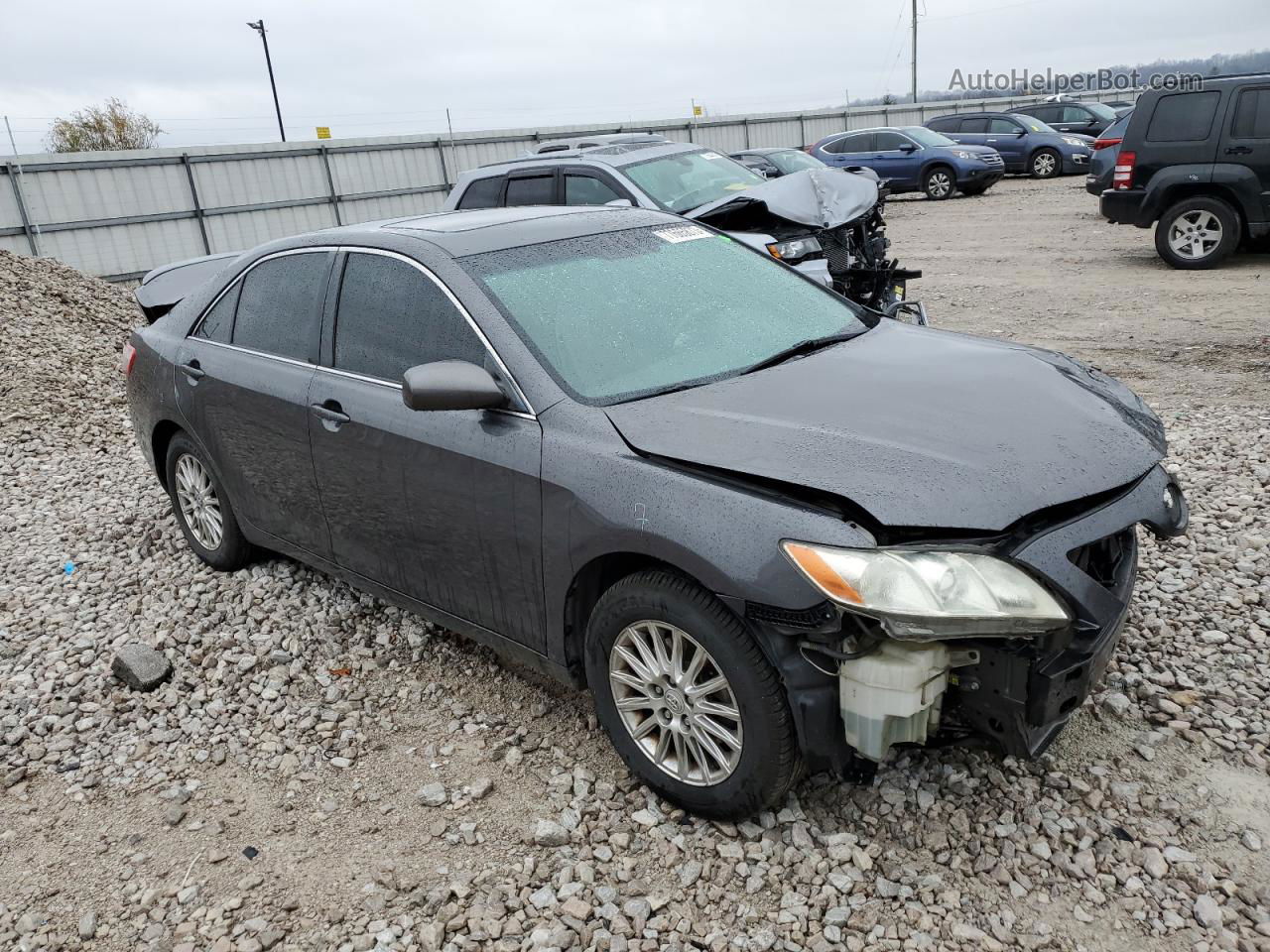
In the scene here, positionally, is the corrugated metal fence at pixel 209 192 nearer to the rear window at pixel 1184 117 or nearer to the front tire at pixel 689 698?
the rear window at pixel 1184 117

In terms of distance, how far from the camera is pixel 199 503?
495 centimetres

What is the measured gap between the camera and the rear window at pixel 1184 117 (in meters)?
10.8

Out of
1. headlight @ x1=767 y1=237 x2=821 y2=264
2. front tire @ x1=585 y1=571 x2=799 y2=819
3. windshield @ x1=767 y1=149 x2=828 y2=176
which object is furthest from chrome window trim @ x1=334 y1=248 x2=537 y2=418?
windshield @ x1=767 y1=149 x2=828 y2=176

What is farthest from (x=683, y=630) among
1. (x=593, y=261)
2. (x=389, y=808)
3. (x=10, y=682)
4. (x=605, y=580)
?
(x=10, y=682)

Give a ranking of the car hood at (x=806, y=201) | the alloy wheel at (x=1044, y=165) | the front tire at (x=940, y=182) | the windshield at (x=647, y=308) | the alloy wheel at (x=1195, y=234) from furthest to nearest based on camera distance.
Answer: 1. the alloy wheel at (x=1044, y=165)
2. the front tire at (x=940, y=182)
3. the alloy wheel at (x=1195, y=234)
4. the car hood at (x=806, y=201)
5. the windshield at (x=647, y=308)

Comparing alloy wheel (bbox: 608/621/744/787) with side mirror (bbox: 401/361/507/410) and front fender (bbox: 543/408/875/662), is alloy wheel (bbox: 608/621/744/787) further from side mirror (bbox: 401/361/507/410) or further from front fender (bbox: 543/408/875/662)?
side mirror (bbox: 401/361/507/410)

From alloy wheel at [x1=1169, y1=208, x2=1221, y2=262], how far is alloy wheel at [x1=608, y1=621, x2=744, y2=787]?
10732 mm

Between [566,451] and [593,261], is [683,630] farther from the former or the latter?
[593,261]

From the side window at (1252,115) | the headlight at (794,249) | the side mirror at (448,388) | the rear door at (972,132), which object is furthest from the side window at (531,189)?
the rear door at (972,132)

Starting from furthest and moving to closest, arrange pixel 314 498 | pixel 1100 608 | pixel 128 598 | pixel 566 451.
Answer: pixel 128 598 → pixel 314 498 → pixel 566 451 → pixel 1100 608

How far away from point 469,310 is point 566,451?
0.67 m

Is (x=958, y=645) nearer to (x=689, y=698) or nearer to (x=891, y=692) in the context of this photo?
(x=891, y=692)

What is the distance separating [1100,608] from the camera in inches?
99.8

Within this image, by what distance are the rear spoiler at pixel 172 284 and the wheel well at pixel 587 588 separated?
500cm
